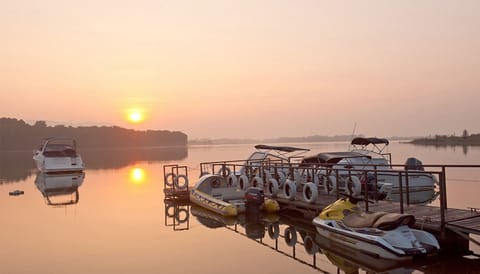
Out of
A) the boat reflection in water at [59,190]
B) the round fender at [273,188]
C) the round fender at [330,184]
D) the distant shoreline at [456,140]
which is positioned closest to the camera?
the round fender at [330,184]

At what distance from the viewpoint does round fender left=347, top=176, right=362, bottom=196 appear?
13.6m

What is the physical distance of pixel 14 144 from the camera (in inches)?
5418

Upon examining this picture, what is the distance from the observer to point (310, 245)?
10648mm

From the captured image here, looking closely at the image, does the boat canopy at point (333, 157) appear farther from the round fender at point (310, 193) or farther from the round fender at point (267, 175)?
the round fender at point (310, 193)

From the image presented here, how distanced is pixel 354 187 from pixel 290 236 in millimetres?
3147

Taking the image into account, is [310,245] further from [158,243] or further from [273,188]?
[273,188]

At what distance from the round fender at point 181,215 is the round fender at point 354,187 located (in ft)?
18.9

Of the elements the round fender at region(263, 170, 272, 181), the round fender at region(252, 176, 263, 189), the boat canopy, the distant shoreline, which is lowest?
the distant shoreline

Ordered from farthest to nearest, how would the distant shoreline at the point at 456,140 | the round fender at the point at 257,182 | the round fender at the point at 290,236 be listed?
Answer: the distant shoreline at the point at 456,140, the round fender at the point at 257,182, the round fender at the point at 290,236

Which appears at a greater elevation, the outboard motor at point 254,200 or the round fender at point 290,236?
the outboard motor at point 254,200

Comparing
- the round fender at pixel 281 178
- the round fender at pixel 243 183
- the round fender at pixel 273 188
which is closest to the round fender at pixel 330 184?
the round fender at pixel 273 188

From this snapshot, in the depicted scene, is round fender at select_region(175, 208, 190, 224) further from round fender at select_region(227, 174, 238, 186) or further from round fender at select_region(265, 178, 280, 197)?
round fender at select_region(265, 178, 280, 197)

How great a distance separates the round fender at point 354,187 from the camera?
13555 millimetres

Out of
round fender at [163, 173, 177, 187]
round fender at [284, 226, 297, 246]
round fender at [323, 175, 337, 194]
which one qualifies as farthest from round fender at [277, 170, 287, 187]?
round fender at [163, 173, 177, 187]
